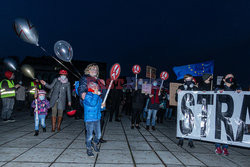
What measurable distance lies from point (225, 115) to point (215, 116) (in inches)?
9.2

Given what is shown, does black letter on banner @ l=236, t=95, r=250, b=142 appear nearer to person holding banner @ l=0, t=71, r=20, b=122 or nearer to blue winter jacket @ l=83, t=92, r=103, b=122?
blue winter jacket @ l=83, t=92, r=103, b=122

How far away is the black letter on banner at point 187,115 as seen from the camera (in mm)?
4758

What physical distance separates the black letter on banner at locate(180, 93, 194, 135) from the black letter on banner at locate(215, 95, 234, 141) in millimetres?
628

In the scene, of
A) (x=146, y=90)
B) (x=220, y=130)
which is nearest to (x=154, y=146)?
(x=220, y=130)

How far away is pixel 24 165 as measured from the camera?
119 inches

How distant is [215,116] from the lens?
450cm

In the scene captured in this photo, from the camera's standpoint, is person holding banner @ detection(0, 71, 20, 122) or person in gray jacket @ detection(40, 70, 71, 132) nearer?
person in gray jacket @ detection(40, 70, 71, 132)

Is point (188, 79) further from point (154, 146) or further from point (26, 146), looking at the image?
point (26, 146)

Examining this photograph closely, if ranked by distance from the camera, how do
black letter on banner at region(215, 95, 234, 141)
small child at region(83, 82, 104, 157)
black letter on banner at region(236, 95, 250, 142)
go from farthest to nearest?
black letter on banner at region(215, 95, 234, 141)
black letter on banner at region(236, 95, 250, 142)
small child at region(83, 82, 104, 157)

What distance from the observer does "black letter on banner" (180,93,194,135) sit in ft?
15.6

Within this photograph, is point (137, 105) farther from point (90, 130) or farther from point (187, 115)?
point (90, 130)

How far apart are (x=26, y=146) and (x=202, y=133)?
177 inches

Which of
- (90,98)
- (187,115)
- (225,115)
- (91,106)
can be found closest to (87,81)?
(90,98)

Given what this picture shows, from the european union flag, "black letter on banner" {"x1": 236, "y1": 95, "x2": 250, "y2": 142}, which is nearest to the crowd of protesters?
"black letter on banner" {"x1": 236, "y1": 95, "x2": 250, "y2": 142}
